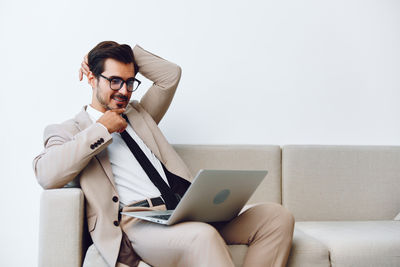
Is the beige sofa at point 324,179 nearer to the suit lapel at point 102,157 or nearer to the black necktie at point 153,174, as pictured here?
the black necktie at point 153,174

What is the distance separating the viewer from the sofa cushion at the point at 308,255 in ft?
5.95

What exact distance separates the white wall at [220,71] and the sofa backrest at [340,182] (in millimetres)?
234

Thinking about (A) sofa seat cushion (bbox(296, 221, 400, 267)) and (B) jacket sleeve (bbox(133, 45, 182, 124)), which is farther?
(B) jacket sleeve (bbox(133, 45, 182, 124))

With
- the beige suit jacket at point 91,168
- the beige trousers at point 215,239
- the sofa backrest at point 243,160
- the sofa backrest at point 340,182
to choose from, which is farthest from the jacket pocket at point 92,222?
the sofa backrest at point 340,182

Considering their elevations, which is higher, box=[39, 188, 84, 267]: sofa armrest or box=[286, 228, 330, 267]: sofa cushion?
box=[39, 188, 84, 267]: sofa armrest

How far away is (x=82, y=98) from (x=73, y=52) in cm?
29

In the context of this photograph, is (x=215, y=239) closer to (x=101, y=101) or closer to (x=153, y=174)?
(x=153, y=174)

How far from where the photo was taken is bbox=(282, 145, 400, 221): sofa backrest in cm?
242

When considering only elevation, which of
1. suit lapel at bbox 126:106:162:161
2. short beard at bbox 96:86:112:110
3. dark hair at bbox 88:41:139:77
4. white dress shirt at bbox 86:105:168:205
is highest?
dark hair at bbox 88:41:139:77

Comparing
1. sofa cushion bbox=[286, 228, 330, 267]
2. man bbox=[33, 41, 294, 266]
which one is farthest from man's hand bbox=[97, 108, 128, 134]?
sofa cushion bbox=[286, 228, 330, 267]

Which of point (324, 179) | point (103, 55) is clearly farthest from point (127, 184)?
point (324, 179)

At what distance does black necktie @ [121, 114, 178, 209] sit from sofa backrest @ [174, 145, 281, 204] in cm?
51

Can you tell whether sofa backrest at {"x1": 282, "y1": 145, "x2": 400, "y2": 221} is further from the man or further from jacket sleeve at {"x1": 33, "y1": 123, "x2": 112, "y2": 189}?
jacket sleeve at {"x1": 33, "y1": 123, "x2": 112, "y2": 189}

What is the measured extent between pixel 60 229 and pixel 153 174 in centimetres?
46
